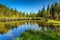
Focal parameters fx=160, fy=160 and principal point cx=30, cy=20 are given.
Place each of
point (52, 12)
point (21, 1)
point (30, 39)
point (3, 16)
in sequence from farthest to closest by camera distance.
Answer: point (3, 16), point (52, 12), point (21, 1), point (30, 39)

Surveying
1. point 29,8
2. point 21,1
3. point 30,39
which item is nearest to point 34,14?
point 29,8

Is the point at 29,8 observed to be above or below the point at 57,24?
above

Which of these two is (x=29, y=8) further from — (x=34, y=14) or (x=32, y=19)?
(x=32, y=19)

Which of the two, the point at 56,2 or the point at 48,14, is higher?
the point at 56,2

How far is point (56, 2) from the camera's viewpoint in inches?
Result: 552

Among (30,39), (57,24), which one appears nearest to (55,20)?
(57,24)

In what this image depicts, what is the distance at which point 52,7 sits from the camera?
1445 cm

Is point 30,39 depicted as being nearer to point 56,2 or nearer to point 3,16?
point 56,2

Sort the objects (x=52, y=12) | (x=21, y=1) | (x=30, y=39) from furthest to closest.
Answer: (x=52, y=12) < (x=21, y=1) < (x=30, y=39)

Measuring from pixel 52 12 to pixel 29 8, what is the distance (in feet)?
7.41

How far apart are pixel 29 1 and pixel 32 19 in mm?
1950

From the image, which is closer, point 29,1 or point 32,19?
point 29,1

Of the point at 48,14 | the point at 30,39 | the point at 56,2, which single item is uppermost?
the point at 56,2

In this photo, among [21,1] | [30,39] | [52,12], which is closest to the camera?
[30,39]
